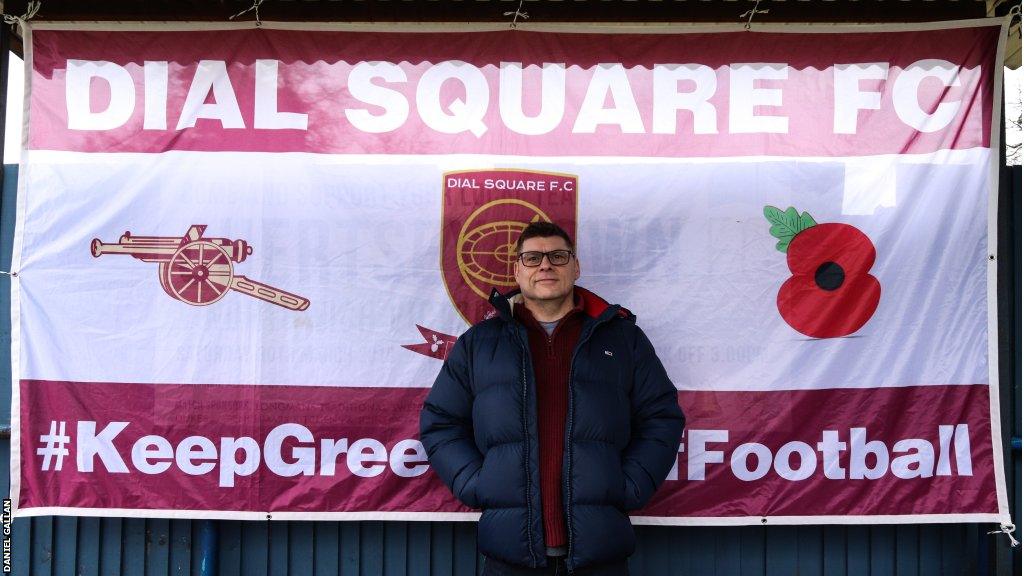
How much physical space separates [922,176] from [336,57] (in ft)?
8.77

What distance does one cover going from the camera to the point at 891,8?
3.37 m

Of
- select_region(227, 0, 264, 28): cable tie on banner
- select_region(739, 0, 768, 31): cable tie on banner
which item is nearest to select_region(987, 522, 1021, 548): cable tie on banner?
select_region(739, 0, 768, 31): cable tie on banner

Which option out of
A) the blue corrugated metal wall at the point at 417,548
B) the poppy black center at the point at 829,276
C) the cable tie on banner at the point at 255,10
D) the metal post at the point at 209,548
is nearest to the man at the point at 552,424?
the blue corrugated metal wall at the point at 417,548

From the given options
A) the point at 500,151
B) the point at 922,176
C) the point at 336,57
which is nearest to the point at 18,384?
the point at 336,57

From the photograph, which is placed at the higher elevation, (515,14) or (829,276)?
(515,14)

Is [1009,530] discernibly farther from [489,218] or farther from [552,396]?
[489,218]

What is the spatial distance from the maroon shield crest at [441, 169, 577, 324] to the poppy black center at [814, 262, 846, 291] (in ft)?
3.65

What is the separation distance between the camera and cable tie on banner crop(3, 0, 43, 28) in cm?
327

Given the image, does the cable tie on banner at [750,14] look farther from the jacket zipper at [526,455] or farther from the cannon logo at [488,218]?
the jacket zipper at [526,455]

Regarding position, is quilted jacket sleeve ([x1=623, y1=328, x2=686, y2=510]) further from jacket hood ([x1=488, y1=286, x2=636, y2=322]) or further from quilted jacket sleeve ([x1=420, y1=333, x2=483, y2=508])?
quilted jacket sleeve ([x1=420, y1=333, x2=483, y2=508])

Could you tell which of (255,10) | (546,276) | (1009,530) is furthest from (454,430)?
(1009,530)

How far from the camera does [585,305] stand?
9.19ft

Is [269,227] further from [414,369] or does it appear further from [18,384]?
[18,384]

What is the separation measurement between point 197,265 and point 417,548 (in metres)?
1.62
